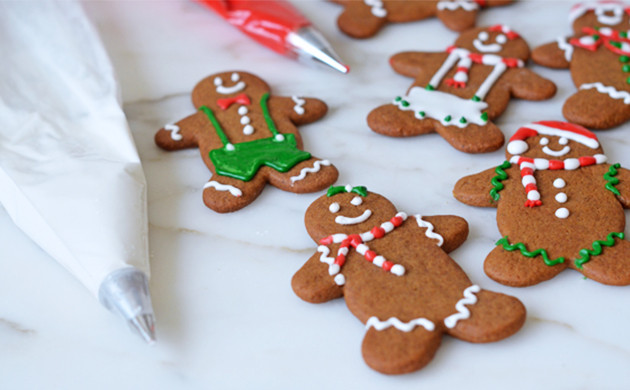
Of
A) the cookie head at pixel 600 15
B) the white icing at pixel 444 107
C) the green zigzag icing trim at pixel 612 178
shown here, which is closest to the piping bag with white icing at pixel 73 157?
the white icing at pixel 444 107

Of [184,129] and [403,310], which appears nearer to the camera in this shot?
[403,310]

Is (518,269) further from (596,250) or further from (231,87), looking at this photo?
(231,87)

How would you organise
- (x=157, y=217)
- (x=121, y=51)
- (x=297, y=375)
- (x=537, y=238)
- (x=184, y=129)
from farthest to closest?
1. (x=121, y=51)
2. (x=184, y=129)
3. (x=157, y=217)
4. (x=537, y=238)
5. (x=297, y=375)

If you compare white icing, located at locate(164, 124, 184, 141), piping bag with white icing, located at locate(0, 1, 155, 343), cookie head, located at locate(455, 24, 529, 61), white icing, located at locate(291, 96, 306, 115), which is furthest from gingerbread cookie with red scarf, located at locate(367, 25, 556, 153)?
piping bag with white icing, located at locate(0, 1, 155, 343)

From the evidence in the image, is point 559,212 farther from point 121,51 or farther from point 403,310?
point 121,51

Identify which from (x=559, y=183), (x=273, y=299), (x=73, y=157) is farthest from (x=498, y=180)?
(x=73, y=157)

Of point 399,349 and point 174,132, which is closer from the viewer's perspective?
point 399,349

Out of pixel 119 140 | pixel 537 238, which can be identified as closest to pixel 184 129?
pixel 119 140
